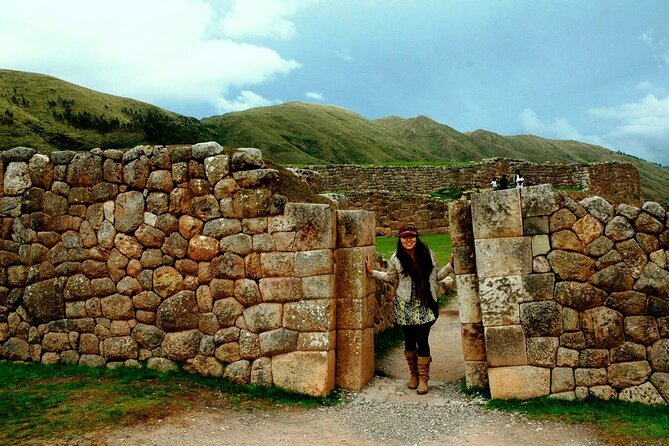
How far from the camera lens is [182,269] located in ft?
26.9

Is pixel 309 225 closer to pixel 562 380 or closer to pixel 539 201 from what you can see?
pixel 539 201

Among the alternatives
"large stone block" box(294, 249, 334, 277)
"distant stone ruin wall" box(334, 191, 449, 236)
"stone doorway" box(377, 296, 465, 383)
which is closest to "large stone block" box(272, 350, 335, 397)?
"large stone block" box(294, 249, 334, 277)

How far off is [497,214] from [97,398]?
5.74 metres

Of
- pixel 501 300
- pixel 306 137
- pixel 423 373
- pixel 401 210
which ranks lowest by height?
pixel 423 373

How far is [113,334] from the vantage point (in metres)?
8.45

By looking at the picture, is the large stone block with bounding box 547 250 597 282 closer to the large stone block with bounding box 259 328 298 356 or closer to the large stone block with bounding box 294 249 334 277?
the large stone block with bounding box 294 249 334 277

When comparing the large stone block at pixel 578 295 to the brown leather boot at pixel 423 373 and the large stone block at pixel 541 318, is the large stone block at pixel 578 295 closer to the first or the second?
the large stone block at pixel 541 318

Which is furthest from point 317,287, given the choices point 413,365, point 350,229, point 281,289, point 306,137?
point 306,137

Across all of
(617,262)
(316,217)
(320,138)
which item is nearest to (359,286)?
(316,217)

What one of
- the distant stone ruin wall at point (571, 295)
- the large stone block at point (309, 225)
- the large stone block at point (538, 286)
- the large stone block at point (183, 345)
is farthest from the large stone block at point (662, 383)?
the large stone block at point (183, 345)

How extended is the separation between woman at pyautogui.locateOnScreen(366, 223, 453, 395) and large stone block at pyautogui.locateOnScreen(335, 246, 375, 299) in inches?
14.6

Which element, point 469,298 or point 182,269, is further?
point 182,269

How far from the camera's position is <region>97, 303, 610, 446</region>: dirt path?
6051 mm

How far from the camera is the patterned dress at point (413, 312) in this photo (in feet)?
25.4
